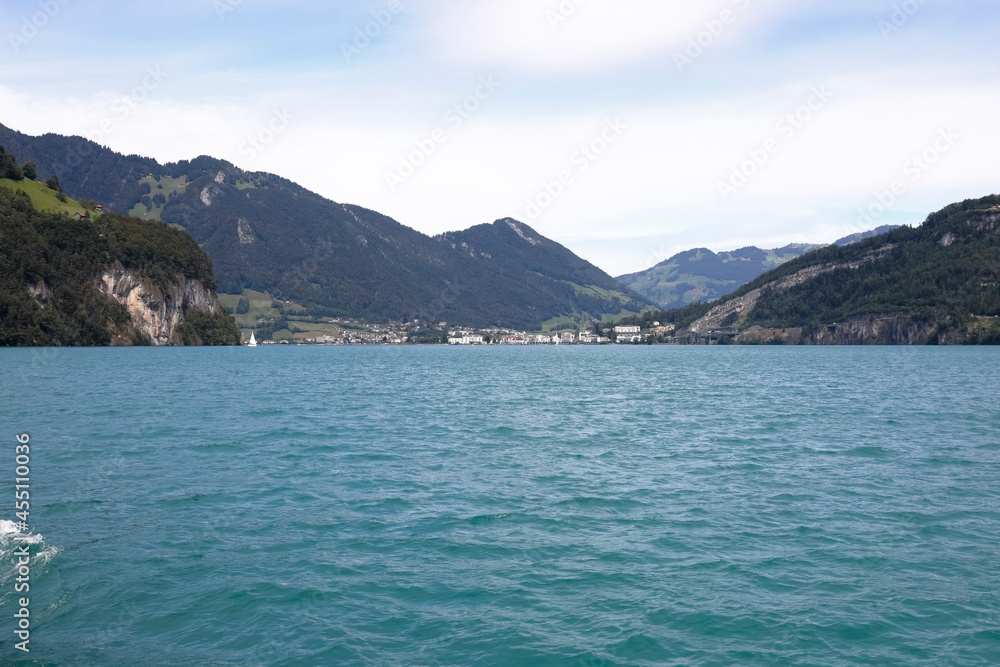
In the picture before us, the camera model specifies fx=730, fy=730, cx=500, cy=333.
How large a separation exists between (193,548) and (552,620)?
898cm

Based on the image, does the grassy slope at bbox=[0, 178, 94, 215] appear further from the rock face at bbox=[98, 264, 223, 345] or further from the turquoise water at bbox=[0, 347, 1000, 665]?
the turquoise water at bbox=[0, 347, 1000, 665]

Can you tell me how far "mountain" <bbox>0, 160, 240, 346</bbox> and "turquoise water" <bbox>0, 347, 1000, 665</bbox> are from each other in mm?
119632

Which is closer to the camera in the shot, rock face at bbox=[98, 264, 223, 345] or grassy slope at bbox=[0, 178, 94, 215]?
grassy slope at bbox=[0, 178, 94, 215]

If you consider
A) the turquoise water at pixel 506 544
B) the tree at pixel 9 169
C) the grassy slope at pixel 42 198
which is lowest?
the turquoise water at pixel 506 544

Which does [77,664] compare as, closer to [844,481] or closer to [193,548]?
[193,548]

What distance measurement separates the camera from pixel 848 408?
165 feet

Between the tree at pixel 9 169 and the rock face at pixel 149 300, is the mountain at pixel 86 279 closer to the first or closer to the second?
the rock face at pixel 149 300

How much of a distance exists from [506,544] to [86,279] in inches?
6672

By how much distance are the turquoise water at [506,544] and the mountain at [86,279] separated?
4710 inches

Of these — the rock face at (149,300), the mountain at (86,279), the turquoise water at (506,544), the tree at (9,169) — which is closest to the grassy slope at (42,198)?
the mountain at (86,279)

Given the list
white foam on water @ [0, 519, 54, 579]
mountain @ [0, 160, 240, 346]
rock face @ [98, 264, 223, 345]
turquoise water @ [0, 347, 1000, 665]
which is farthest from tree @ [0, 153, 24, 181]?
white foam on water @ [0, 519, 54, 579]

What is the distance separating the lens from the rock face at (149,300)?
16912 centimetres

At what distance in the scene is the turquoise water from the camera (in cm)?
1270

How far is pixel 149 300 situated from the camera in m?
178
